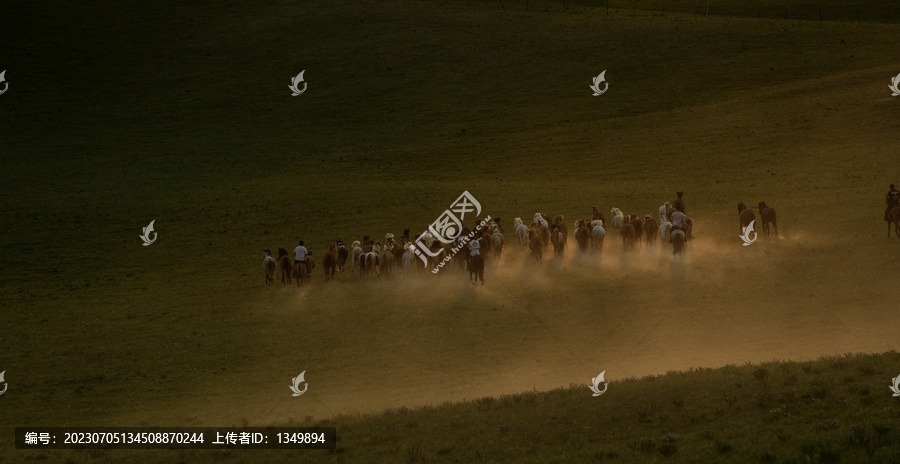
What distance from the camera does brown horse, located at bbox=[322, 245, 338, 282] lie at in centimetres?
3450

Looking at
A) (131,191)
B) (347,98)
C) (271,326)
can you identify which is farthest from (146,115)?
(271,326)

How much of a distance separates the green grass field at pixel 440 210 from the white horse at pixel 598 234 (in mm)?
985

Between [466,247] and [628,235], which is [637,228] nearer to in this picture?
[628,235]

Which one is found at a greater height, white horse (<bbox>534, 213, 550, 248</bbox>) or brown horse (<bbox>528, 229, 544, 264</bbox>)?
white horse (<bbox>534, 213, 550, 248</bbox>)

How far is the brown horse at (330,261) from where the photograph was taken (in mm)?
34500

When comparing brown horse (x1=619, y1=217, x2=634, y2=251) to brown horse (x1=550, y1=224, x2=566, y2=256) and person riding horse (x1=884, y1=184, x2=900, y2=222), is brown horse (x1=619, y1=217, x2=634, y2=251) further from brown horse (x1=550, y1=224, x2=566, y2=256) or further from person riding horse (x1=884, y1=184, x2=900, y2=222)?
person riding horse (x1=884, y1=184, x2=900, y2=222)

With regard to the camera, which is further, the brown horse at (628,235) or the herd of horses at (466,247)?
the brown horse at (628,235)

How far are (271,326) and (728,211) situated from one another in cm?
2016

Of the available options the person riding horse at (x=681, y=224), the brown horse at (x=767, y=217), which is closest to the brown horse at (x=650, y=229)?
the person riding horse at (x=681, y=224)

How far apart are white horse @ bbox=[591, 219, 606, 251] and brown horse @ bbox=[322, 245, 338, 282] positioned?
989 cm

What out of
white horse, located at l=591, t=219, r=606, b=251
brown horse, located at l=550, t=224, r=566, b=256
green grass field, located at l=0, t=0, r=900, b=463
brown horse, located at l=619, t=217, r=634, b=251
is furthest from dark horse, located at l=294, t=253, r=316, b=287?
brown horse, located at l=619, t=217, r=634, b=251

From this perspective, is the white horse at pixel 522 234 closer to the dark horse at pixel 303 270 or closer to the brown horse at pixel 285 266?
the dark horse at pixel 303 270

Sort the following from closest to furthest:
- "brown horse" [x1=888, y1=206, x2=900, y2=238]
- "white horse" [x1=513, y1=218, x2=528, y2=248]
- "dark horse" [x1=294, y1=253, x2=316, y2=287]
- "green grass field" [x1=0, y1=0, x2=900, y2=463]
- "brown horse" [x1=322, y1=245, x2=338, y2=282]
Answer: "green grass field" [x1=0, y1=0, x2=900, y2=463], "brown horse" [x1=888, y1=206, x2=900, y2=238], "dark horse" [x1=294, y1=253, x2=316, y2=287], "brown horse" [x1=322, y1=245, x2=338, y2=282], "white horse" [x1=513, y1=218, x2=528, y2=248]

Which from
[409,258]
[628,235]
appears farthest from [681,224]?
[409,258]
